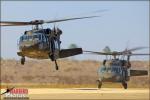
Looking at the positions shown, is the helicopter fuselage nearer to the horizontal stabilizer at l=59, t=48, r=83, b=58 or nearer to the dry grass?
the horizontal stabilizer at l=59, t=48, r=83, b=58

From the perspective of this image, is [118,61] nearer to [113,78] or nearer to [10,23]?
[113,78]

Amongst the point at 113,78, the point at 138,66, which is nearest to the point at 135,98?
the point at 113,78

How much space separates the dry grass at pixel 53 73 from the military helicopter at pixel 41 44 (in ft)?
171

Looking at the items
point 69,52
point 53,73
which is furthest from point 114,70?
point 53,73

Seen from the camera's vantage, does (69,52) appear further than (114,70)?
No

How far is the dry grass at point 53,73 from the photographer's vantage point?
10781 centimetres

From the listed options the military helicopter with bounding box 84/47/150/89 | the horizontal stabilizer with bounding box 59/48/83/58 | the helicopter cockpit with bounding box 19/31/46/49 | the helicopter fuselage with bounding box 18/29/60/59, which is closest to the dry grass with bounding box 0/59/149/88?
the military helicopter with bounding box 84/47/150/89

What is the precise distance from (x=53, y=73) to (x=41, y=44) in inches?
2856

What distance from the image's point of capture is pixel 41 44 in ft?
154

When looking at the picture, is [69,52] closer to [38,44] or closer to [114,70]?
[38,44]

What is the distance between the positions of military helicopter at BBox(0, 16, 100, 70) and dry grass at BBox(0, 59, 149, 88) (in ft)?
171

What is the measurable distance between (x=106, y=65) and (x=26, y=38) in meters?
23.6

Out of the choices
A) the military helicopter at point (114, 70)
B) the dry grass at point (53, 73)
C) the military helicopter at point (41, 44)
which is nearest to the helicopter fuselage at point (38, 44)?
the military helicopter at point (41, 44)

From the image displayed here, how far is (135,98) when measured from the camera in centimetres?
5231
